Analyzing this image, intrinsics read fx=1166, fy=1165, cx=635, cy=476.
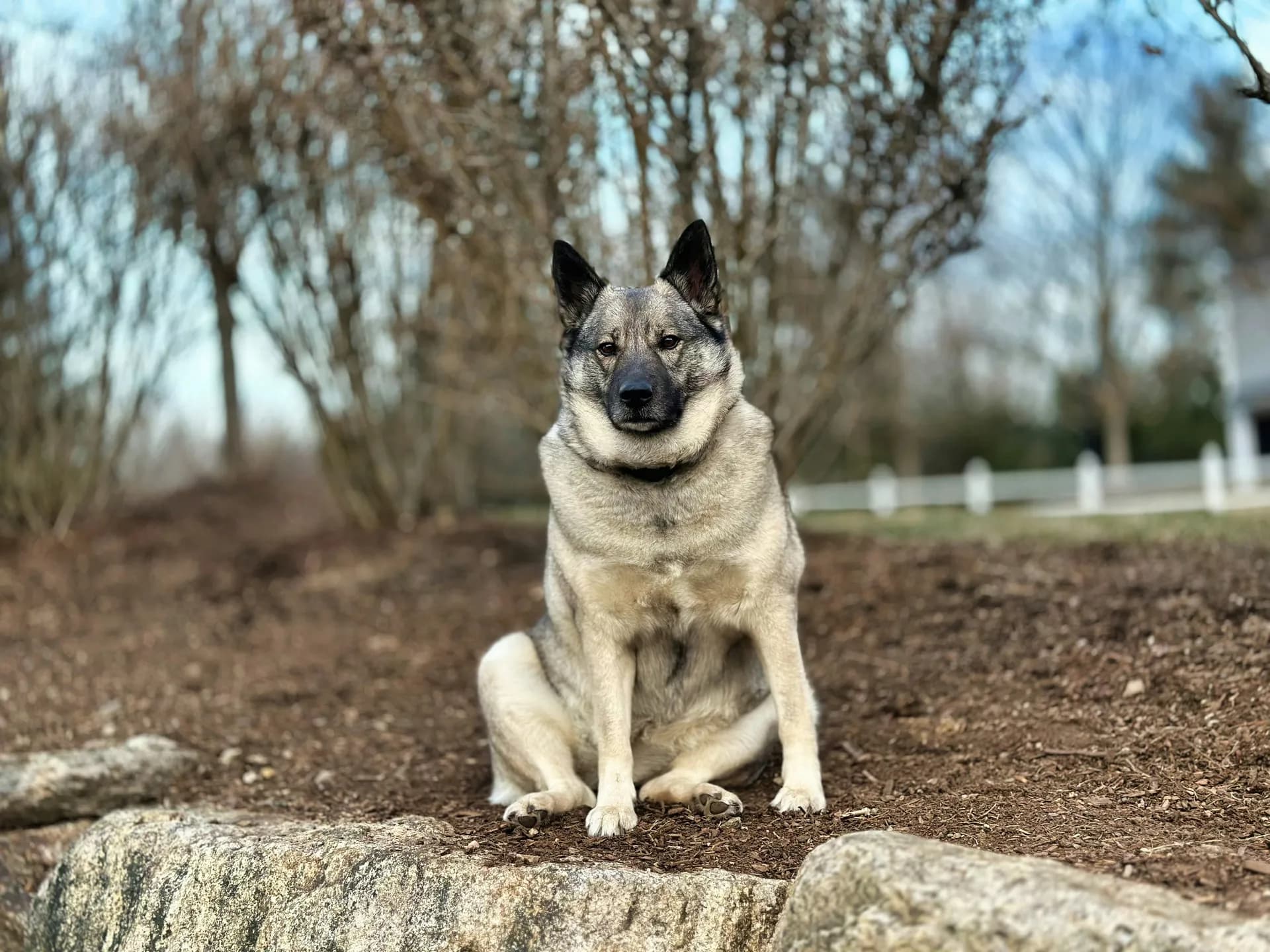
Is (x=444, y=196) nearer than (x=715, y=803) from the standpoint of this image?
No

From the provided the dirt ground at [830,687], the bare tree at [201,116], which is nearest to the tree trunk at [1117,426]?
the dirt ground at [830,687]

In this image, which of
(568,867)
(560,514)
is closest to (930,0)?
(560,514)

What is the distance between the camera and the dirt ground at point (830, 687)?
12.1 ft

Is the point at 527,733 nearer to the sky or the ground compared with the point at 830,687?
nearer to the sky

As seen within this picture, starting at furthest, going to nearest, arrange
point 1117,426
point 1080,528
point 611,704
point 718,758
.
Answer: point 1117,426 → point 1080,528 → point 718,758 → point 611,704

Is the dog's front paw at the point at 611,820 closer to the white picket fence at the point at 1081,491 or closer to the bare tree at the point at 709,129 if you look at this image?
the bare tree at the point at 709,129

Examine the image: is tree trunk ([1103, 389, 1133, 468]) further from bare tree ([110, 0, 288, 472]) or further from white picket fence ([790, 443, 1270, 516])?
bare tree ([110, 0, 288, 472])

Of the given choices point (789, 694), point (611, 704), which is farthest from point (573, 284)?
point (789, 694)

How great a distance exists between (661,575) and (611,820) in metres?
0.84

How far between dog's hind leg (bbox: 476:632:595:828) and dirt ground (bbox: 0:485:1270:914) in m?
0.19

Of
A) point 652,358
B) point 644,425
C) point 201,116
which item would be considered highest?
point 201,116

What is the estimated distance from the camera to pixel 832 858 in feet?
9.39

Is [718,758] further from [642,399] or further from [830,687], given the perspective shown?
[830,687]

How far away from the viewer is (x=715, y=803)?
4066 millimetres
